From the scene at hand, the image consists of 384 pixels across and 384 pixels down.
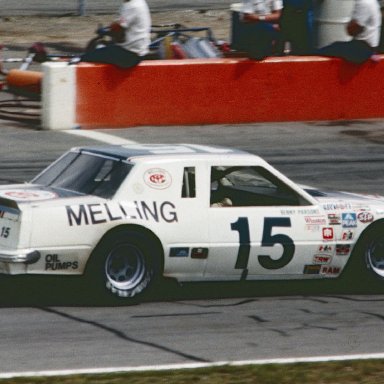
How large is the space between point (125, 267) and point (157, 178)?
0.74m

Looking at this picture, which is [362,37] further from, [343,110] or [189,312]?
[189,312]

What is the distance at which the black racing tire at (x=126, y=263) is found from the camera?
371 inches

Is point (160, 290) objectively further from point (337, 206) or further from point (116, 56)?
point (116, 56)

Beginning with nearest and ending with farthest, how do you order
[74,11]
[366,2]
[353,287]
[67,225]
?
[67,225] < [353,287] < [366,2] < [74,11]

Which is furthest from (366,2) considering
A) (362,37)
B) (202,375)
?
(202,375)

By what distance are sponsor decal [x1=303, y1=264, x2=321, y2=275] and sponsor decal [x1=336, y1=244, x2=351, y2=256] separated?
0.20 meters

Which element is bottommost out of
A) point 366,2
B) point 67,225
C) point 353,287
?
point 353,287

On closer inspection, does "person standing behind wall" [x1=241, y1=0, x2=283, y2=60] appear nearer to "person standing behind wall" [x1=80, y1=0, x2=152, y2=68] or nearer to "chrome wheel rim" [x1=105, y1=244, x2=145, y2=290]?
"person standing behind wall" [x1=80, y1=0, x2=152, y2=68]

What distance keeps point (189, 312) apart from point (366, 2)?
31.3 feet

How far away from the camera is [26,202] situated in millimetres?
9375

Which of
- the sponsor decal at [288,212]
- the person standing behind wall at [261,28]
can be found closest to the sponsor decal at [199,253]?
the sponsor decal at [288,212]

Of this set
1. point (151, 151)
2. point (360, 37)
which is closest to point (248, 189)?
point (151, 151)

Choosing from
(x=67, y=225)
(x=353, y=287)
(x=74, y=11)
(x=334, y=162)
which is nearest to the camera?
(x=67, y=225)

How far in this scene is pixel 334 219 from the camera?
34.0 feet
